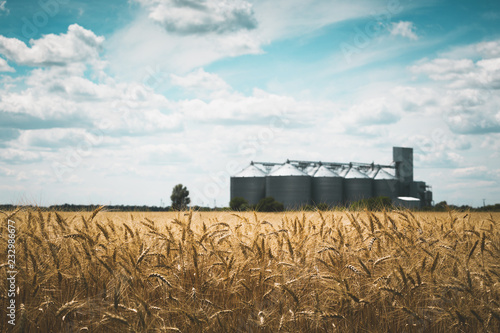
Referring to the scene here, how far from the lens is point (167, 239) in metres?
4.16

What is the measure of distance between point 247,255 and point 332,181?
4939 cm

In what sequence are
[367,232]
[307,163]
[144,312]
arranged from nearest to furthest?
[144,312] < [367,232] < [307,163]

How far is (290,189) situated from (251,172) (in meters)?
7.21

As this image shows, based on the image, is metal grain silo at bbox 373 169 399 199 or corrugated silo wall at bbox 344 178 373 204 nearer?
corrugated silo wall at bbox 344 178 373 204

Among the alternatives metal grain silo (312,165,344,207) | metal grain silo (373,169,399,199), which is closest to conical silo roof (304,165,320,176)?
metal grain silo (312,165,344,207)

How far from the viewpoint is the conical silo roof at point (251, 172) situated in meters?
53.5

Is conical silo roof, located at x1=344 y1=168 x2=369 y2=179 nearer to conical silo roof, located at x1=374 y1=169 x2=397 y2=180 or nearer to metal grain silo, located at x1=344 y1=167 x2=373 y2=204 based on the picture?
metal grain silo, located at x1=344 y1=167 x2=373 y2=204

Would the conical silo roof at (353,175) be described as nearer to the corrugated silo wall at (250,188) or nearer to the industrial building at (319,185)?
the industrial building at (319,185)

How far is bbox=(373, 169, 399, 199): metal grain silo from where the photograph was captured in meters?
55.9

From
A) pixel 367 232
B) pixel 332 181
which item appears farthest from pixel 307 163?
pixel 367 232

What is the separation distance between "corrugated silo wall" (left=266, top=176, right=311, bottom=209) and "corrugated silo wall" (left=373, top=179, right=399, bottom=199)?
12283 millimetres

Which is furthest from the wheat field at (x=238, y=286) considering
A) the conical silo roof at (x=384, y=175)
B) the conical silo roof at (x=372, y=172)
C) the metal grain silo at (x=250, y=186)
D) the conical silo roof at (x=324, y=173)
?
the conical silo roof at (x=372, y=172)

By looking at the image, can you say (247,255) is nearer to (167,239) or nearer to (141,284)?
(167,239)

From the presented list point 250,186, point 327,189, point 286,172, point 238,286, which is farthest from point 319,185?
point 238,286
